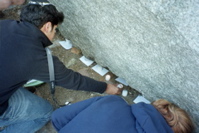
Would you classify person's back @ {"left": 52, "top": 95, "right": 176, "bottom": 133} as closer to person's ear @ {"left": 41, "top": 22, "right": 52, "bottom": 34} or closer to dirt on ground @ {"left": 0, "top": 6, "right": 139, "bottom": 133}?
person's ear @ {"left": 41, "top": 22, "right": 52, "bottom": 34}

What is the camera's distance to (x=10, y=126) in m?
2.17

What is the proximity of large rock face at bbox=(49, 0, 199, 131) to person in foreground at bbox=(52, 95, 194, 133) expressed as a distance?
33 centimetres

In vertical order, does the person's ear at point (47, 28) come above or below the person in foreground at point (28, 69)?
above

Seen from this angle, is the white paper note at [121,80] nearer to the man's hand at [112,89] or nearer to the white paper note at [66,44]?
the man's hand at [112,89]

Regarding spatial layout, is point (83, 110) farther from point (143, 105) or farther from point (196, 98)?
point (196, 98)

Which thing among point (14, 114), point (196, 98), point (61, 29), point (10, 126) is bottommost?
point (10, 126)

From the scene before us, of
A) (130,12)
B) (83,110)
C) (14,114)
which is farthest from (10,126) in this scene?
(130,12)

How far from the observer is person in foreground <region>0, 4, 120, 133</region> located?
5.21ft

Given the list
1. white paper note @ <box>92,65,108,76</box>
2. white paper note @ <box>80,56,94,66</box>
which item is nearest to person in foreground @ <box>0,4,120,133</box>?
white paper note @ <box>92,65,108,76</box>

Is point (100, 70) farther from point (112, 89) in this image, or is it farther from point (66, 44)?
point (66, 44)

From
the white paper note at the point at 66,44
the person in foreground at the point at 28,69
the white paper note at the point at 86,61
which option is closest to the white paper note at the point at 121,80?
the person in foreground at the point at 28,69

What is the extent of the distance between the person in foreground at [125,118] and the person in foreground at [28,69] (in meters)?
0.39

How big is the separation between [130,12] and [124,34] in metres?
0.27

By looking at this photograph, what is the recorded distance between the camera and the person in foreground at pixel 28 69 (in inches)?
62.5
